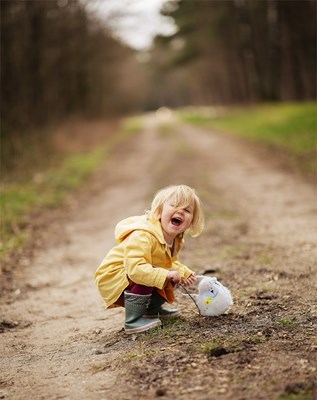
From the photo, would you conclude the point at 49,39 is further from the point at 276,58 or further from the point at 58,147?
the point at 276,58

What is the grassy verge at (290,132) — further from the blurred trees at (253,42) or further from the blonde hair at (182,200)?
the blonde hair at (182,200)

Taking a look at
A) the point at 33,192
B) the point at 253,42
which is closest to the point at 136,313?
the point at 33,192

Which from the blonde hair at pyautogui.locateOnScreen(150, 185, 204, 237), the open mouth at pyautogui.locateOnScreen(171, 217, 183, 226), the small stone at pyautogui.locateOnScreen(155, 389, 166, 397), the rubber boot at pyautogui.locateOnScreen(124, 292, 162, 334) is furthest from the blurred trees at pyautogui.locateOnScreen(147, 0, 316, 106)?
the small stone at pyautogui.locateOnScreen(155, 389, 166, 397)

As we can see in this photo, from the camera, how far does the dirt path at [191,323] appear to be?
2.83 metres

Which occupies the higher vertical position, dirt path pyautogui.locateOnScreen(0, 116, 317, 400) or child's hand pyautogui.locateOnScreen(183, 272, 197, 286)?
child's hand pyautogui.locateOnScreen(183, 272, 197, 286)

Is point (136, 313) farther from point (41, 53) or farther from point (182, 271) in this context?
point (41, 53)

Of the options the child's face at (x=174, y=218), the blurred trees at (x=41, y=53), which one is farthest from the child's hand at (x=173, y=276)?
the blurred trees at (x=41, y=53)

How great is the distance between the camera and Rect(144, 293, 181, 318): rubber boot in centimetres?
391

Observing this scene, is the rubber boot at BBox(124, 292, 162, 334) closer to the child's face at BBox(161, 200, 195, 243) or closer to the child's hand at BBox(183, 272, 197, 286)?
the child's hand at BBox(183, 272, 197, 286)

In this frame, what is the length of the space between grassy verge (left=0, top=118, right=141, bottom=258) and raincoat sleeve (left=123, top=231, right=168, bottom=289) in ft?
10.6

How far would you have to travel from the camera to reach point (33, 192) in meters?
10.5

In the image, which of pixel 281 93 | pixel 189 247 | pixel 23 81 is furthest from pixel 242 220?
pixel 281 93

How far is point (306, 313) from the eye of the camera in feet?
Answer: 11.9

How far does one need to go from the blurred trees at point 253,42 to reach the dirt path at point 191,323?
16128 mm
